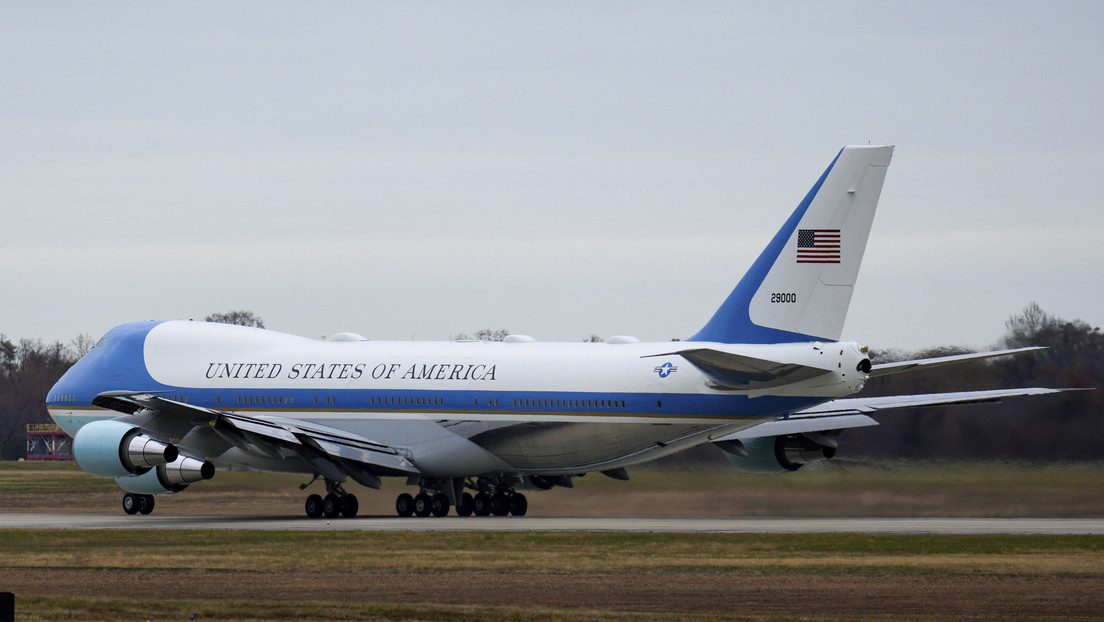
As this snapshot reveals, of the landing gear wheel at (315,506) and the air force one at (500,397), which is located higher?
the air force one at (500,397)

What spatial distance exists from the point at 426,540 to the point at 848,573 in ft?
31.8

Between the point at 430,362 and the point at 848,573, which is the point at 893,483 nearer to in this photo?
the point at 430,362

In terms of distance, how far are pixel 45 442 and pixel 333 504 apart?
6933cm

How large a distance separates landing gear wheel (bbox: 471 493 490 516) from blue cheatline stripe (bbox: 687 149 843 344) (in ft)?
27.6

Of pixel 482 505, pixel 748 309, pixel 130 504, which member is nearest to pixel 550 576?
pixel 748 309

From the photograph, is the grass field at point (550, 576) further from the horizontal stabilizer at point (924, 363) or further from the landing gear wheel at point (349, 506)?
the landing gear wheel at point (349, 506)

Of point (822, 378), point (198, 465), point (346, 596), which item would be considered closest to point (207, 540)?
point (198, 465)

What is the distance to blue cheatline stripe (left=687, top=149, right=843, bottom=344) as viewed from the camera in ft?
114

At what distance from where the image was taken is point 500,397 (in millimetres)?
39500

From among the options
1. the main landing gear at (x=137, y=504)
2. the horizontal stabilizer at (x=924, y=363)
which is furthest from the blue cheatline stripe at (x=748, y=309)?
the main landing gear at (x=137, y=504)

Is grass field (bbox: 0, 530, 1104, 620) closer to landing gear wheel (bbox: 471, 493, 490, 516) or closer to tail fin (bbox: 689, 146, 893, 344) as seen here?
tail fin (bbox: 689, 146, 893, 344)

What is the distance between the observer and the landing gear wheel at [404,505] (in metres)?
40.8

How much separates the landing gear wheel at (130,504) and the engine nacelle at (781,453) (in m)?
16.2

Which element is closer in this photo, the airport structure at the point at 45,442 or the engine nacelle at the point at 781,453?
the engine nacelle at the point at 781,453
